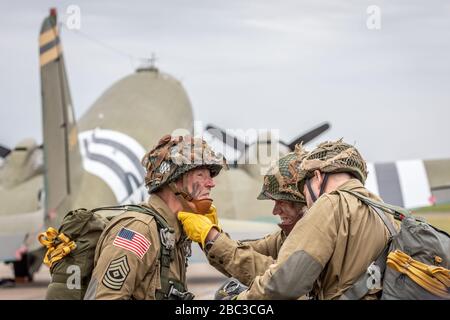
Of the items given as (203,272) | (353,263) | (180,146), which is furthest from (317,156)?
(203,272)

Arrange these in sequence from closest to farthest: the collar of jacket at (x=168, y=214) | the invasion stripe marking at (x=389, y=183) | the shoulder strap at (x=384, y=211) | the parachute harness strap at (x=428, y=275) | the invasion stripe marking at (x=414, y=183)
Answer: the parachute harness strap at (x=428, y=275) < the shoulder strap at (x=384, y=211) < the collar of jacket at (x=168, y=214) < the invasion stripe marking at (x=389, y=183) < the invasion stripe marking at (x=414, y=183)

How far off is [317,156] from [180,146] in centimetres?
123

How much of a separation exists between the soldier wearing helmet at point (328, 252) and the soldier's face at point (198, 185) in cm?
117

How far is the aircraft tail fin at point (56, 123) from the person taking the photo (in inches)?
806

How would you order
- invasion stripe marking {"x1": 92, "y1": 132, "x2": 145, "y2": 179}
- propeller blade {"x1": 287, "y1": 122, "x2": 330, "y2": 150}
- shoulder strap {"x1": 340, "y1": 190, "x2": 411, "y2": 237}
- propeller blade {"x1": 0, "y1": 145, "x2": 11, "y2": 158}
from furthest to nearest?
propeller blade {"x1": 287, "y1": 122, "x2": 330, "y2": 150} < propeller blade {"x1": 0, "y1": 145, "x2": 11, "y2": 158} < invasion stripe marking {"x1": 92, "y1": 132, "x2": 145, "y2": 179} < shoulder strap {"x1": 340, "y1": 190, "x2": 411, "y2": 237}

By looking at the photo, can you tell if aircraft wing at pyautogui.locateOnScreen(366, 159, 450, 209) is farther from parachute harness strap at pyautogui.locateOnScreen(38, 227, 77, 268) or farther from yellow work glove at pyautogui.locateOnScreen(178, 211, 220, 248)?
parachute harness strap at pyautogui.locateOnScreen(38, 227, 77, 268)

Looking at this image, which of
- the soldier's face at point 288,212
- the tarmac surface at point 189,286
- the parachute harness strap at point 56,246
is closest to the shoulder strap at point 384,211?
the soldier's face at point 288,212

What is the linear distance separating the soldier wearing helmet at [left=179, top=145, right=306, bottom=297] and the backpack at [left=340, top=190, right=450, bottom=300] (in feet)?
3.22

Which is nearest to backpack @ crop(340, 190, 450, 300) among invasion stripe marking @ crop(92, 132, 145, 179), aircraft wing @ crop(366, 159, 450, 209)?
invasion stripe marking @ crop(92, 132, 145, 179)

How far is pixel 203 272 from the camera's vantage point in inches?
1067

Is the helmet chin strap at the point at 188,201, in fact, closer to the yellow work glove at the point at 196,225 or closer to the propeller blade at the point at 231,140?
the yellow work glove at the point at 196,225

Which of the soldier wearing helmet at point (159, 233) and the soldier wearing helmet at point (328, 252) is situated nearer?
the soldier wearing helmet at point (328, 252)

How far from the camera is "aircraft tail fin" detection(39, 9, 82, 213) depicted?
20469mm

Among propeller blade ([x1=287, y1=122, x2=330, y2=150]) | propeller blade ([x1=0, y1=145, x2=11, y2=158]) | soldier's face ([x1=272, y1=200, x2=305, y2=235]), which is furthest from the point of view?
propeller blade ([x1=287, y1=122, x2=330, y2=150])
